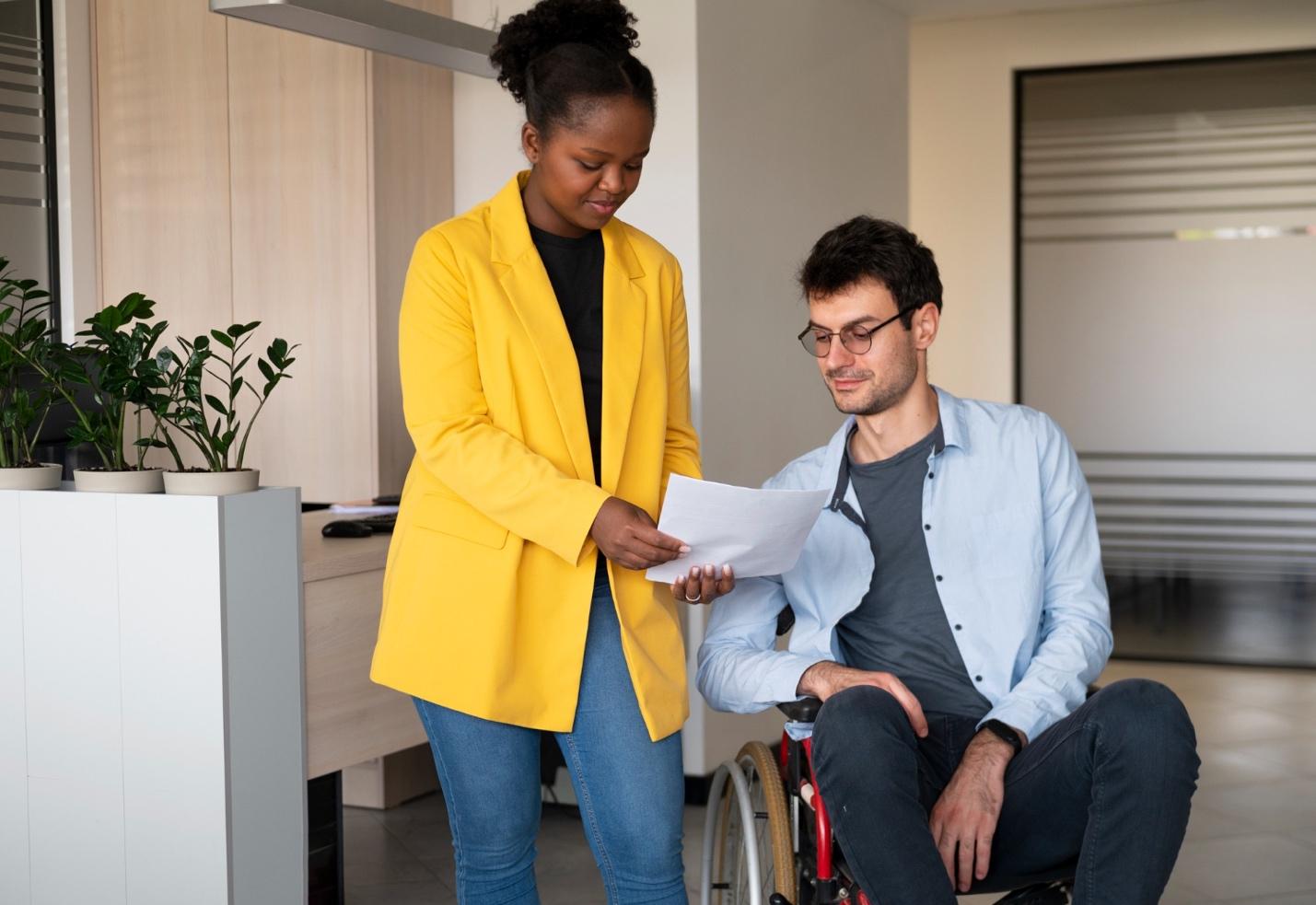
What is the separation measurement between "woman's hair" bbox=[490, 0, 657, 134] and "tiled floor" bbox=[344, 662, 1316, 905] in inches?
78.5

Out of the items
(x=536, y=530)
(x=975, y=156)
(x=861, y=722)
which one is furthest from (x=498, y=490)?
(x=975, y=156)

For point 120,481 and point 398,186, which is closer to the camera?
point 120,481

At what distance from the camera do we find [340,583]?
8.54ft

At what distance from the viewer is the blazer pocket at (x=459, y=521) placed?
1.75 meters

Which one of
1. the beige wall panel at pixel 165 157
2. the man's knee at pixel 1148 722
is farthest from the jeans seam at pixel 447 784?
the beige wall panel at pixel 165 157

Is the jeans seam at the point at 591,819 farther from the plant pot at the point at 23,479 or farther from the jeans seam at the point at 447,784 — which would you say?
the plant pot at the point at 23,479

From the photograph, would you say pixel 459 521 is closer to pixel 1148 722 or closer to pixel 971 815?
pixel 971 815

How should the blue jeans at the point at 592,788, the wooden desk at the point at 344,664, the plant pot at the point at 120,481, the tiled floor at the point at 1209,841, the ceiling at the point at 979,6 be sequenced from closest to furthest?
the blue jeans at the point at 592,788
the plant pot at the point at 120,481
the wooden desk at the point at 344,664
the tiled floor at the point at 1209,841
the ceiling at the point at 979,6

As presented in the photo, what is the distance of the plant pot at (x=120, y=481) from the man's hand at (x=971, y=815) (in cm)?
126

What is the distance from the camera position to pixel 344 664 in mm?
2613

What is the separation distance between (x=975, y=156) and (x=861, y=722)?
185 inches

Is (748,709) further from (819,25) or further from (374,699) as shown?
(819,25)

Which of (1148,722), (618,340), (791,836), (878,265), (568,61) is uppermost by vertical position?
(568,61)

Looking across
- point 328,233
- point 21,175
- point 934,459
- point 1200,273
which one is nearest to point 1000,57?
point 1200,273
